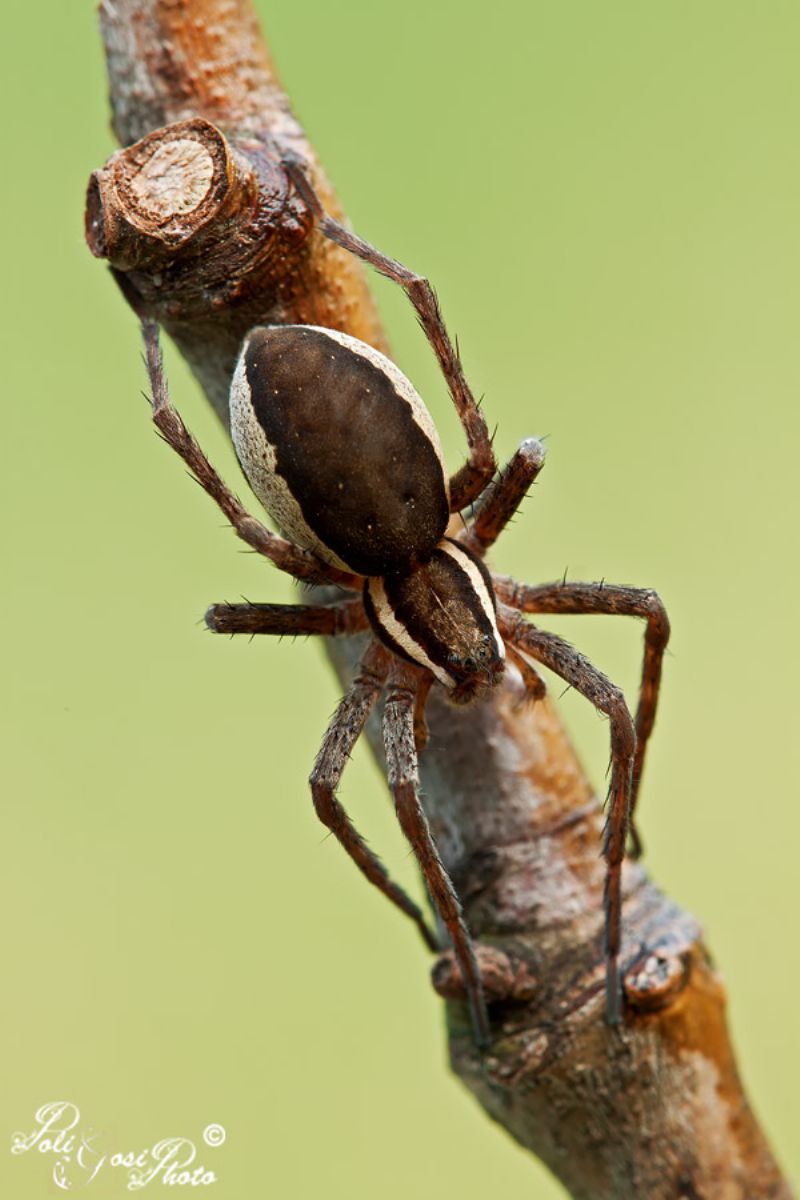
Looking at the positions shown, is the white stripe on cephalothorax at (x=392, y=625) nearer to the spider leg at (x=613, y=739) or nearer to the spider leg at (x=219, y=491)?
the spider leg at (x=219, y=491)

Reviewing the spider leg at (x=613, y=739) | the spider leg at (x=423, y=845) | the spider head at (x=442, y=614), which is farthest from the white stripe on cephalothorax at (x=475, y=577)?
the spider leg at (x=423, y=845)

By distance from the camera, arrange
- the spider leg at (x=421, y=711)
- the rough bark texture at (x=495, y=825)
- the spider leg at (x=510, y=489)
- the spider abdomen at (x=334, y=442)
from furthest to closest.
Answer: the spider leg at (x=510, y=489) → the spider leg at (x=421, y=711) → the spider abdomen at (x=334, y=442) → the rough bark texture at (x=495, y=825)

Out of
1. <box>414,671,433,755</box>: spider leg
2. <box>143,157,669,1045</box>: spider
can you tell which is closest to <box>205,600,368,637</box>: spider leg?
<box>143,157,669,1045</box>: spider

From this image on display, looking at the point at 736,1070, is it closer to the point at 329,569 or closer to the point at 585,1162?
the point at 585,1162

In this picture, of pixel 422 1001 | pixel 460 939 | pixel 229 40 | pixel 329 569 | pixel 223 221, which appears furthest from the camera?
pixel 422 1001

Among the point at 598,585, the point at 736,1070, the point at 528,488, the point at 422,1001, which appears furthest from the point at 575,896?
the point at 422,1001
